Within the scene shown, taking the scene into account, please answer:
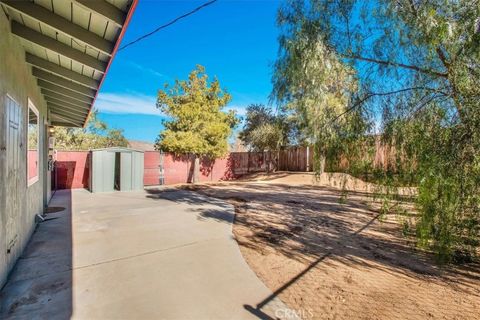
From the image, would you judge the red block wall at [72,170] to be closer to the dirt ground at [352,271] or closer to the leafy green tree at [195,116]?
the leafy green tree at [195,116]

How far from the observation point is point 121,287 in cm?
290

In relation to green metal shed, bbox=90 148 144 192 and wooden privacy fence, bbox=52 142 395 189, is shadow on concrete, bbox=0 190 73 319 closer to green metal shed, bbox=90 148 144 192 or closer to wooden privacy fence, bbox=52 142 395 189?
wooden privacy fence, bbox=52 142 395 189

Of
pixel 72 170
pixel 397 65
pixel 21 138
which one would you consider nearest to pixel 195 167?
pixel 72 170

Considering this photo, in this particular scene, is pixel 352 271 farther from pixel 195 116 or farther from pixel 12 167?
pixel 195 116

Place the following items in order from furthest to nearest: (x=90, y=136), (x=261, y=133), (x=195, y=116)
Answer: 1. (x=90, y=136)
2. (x=261, y=133)
3. (x=195, y=116)

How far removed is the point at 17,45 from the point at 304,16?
3.92 meters

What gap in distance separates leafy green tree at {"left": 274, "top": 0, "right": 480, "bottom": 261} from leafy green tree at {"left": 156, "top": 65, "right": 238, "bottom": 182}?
31.9 feet

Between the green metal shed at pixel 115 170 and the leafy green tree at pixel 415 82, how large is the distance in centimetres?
837

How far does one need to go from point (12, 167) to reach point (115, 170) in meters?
8.36

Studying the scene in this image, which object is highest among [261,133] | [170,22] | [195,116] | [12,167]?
[170,22]

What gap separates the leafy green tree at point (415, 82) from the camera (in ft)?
9.16

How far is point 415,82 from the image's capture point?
11.1 feet

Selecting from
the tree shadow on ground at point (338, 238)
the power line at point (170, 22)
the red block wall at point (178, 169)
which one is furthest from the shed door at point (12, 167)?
the red block wall at point (178, 169)

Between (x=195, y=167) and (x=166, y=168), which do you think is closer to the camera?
(x=166, y=168)
